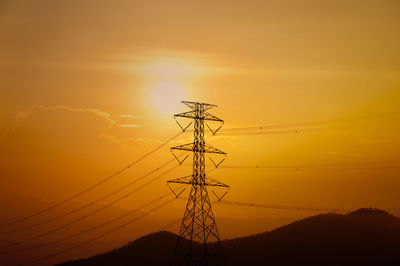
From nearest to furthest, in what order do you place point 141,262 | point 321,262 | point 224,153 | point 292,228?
point 224,153 < point 321,262 < point 141,262 < point 292,228

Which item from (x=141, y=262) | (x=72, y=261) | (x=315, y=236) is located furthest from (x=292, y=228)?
(x=72, y=261)

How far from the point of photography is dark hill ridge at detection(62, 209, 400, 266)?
9744cm

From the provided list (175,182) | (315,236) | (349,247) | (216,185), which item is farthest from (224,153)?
(315,236)

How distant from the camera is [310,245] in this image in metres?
108

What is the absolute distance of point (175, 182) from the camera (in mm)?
50500

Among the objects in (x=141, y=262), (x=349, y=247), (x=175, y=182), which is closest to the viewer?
(x=175, y=182)

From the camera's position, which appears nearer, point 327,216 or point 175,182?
point 175,182

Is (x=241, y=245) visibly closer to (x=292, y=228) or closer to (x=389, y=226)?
(x=292, y=228)

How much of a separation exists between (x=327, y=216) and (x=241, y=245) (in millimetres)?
35771

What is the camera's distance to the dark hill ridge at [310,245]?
97438 millimetres

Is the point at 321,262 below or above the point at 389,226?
below

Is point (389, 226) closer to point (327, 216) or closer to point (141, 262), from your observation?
point (327, 216)

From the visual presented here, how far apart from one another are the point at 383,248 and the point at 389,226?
2191cm

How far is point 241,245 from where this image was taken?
118 m
